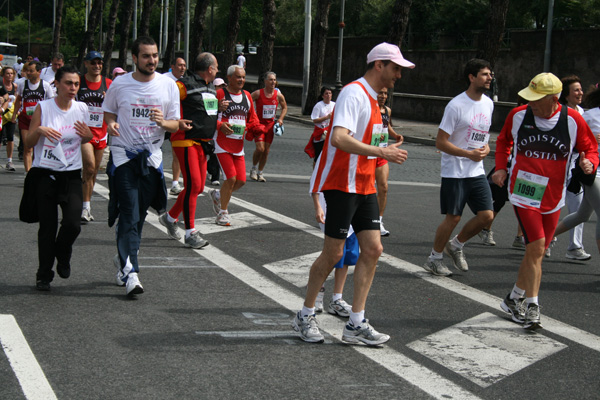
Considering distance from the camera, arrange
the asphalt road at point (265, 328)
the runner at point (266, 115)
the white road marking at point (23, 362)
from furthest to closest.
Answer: the runner at point (266, 115), the asphalt road at point (265, 328), the white road marking at point (23, 362)

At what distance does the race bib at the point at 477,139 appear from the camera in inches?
326

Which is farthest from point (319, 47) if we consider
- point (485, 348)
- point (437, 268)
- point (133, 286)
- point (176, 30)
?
point (485, 348)

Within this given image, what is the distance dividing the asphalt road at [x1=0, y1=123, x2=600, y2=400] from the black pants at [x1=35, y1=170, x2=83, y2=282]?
10.4 inches

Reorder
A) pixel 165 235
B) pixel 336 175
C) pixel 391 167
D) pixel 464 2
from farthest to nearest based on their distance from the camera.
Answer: pixel 464 2 < pixel 391 167 < pixel 165 235 < pixel 336 175

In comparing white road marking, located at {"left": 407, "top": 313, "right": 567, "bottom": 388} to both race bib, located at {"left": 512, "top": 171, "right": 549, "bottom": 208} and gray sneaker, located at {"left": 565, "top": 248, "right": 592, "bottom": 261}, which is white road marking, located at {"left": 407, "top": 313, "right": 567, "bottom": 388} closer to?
race bib, located at {"left": 512, "top": 171, "right": 549, "bottom": 208}

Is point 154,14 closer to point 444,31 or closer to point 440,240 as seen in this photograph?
point 444,31

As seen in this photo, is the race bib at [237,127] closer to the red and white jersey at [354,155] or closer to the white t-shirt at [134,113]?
the white t-shirt at [134,113]

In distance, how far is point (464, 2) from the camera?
51.6 meters

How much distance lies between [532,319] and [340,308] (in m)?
1.40

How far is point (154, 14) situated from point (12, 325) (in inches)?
4349

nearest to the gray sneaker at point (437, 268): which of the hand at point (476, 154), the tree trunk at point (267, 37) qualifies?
the hand at point (476, 154)

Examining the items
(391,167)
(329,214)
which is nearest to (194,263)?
(329,214)

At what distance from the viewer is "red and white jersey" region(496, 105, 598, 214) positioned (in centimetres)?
691

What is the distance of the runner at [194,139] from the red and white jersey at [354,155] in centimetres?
360
